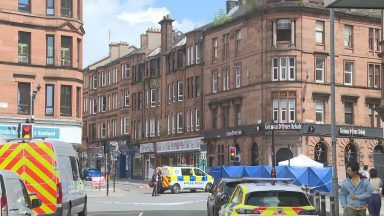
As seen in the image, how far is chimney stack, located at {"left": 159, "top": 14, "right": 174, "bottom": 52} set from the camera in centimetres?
7644

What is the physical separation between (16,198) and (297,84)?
1838 inches

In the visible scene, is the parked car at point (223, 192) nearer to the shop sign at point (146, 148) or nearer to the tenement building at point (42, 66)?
the tenement building at point (42, 66)

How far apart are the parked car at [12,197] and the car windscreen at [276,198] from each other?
4.49m

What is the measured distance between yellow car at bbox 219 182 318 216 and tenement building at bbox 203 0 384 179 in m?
40.9

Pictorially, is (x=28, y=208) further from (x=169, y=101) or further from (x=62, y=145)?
(x=169, y=101)

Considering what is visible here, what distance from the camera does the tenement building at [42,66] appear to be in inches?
1754

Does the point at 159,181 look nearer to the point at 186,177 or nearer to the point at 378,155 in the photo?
the point at 186,177

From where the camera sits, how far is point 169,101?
74875mm

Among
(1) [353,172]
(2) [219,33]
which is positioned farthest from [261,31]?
(1) [353,172]

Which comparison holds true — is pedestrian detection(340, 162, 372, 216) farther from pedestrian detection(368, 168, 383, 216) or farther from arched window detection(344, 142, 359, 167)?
arched window detection(344, 142, 359, 167)

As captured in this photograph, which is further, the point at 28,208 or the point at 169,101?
the point at 169,101

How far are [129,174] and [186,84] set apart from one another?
1958 centimetres

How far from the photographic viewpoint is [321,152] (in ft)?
188

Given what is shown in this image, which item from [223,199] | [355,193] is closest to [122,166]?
[223,199]
